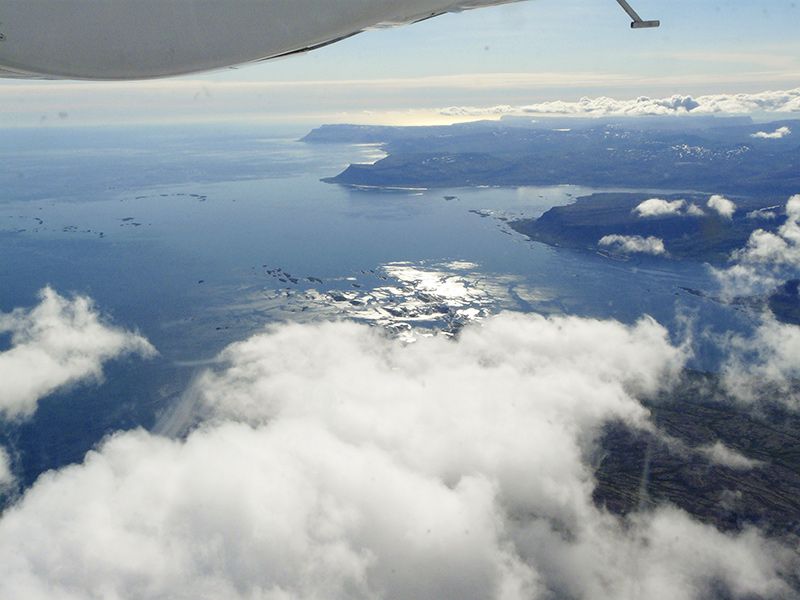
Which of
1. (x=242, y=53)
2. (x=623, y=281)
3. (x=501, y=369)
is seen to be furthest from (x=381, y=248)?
(x=242, y=53)

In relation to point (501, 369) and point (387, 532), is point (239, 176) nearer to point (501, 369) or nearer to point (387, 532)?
point (501, 369)

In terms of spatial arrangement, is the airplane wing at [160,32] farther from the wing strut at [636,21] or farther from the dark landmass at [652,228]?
the dark landmass at [652,228]

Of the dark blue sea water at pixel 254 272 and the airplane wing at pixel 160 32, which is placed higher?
the airplane wing at pixel 160 32

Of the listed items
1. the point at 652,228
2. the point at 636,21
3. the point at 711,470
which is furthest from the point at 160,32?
the point at 652,228

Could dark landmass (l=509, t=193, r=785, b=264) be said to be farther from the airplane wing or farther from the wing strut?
the airplane wing

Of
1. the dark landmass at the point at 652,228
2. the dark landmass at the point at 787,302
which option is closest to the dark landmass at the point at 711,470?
the dark landmass at the point at 787,302
